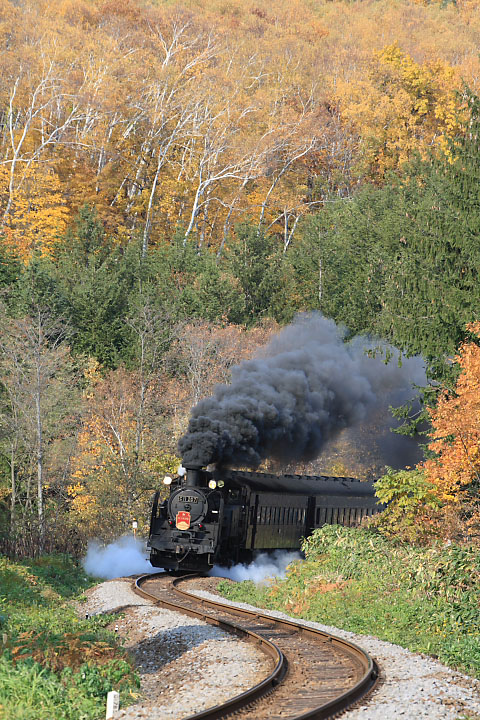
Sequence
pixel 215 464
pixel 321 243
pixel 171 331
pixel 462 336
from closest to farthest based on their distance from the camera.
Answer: pixel 215 464
pixel 462 336
pixel 171 331
pixel 321 243

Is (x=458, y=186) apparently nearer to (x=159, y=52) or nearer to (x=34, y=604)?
(x=34, y=604)

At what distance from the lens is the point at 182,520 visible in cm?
2267

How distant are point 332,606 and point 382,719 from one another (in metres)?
9.04

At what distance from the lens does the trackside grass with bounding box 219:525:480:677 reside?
1530 centimetres

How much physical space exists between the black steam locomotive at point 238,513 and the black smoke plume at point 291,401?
2.41ft

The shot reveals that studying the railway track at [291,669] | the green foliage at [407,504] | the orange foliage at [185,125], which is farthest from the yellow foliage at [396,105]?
the railway track at [291,669]

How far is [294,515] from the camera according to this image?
26.6 m

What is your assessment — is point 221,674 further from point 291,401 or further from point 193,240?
point 193,240

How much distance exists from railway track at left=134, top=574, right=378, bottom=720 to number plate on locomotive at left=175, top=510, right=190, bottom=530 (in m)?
2.86

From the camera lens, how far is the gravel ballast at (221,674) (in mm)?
10242

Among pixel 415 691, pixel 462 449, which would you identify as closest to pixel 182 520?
pixel 462 449

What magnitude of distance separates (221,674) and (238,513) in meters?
12.1

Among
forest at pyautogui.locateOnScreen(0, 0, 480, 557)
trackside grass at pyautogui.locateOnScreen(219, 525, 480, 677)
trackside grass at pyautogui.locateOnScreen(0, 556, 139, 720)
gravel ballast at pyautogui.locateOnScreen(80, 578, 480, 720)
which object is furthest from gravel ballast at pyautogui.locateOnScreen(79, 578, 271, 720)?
forest at pyautogui.locateOnScreen(0, 0, 480, 557)

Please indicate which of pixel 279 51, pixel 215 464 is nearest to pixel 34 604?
pixel 215 464
